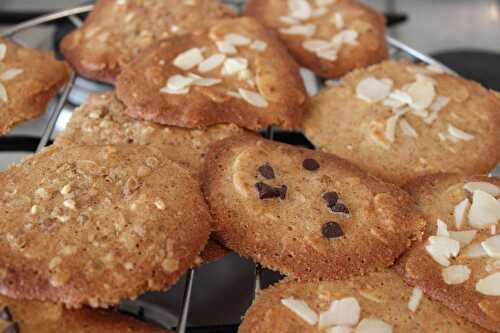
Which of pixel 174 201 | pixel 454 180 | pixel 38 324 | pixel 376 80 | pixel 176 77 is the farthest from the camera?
pixel 376 80

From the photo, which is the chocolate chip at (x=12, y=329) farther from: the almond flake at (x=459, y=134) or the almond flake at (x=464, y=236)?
the almond flake at (x=459, y=134)

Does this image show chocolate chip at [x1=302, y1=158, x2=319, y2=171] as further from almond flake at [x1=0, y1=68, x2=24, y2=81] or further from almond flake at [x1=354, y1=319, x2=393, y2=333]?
almond flake at [x1=0, y1=68, x2=24, y2=81]

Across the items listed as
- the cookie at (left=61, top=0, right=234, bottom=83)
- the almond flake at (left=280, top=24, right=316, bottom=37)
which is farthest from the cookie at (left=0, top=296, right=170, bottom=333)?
the almond flake at (left=280, top=24, right=316, bottom=37)

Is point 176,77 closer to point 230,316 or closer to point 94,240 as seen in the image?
point 94,240

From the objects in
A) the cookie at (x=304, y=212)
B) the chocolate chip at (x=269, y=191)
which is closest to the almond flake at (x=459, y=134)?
the cookie at (x=304, y=212)

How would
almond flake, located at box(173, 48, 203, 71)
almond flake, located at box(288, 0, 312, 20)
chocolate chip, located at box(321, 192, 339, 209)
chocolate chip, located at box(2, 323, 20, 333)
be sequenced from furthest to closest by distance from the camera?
almond flake, located at box(288, 0, 312, 20), almond flake, located at box(173, 48, 203, 71), chocolate chip, located at box(321, 192, 339, 209), chocolate chip, located at box(2, 323, 20, 333)

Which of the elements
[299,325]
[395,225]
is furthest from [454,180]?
[299,325]
